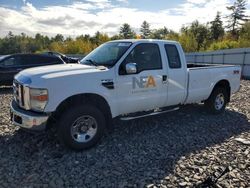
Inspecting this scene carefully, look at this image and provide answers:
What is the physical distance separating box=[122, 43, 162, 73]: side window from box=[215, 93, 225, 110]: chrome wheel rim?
2469 mm

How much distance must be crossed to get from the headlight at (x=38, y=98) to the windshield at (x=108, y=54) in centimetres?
142

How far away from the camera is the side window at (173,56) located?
6046 mm

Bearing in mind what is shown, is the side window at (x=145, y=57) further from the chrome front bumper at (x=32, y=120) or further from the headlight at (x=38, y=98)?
the chrome front bumper at (x=32, y=120)

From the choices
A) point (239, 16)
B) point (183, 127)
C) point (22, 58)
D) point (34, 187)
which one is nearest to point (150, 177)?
point (34, 187)

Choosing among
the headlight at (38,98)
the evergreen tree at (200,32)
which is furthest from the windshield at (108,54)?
the evergreen tree at (200,32)

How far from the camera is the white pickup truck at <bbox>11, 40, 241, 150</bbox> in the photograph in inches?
177

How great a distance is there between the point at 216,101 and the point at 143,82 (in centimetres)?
285

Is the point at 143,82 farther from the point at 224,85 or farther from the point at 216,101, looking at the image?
the point at 224,85

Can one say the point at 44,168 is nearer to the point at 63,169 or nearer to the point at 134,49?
the point at 63,169

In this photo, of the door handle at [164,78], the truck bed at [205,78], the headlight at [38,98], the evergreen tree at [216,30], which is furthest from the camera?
the evergreen tree at [216,30]

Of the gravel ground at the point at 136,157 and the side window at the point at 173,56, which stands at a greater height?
the side window at the point at 173,56

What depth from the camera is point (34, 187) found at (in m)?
3.76

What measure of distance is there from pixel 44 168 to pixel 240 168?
306 centimetres

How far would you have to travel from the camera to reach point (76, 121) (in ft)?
15.5
